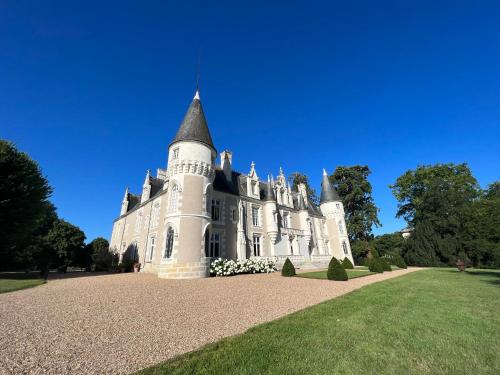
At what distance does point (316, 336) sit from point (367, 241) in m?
35.9

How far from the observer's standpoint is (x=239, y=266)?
1725cm

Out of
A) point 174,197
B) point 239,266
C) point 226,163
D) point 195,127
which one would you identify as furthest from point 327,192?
point 174,197

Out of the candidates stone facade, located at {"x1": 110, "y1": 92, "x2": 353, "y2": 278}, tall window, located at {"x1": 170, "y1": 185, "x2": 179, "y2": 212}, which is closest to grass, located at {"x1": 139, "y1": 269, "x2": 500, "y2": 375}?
stone facade, located at {"x1": 110, "y1": 92, "x2": 353, "y2": 278}

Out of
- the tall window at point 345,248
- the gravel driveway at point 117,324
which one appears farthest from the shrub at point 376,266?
the gravel driveway at point 117,324

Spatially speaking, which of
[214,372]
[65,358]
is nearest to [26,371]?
[65,358]

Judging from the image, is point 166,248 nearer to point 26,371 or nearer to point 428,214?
point 26,371

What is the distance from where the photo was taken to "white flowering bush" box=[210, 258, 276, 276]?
15973 millimetres

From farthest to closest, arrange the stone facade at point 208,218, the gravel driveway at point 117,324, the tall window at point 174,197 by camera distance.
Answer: the tall window at point 174,197, the stone facade at point 208,218, the gravel driveway at point 117,324

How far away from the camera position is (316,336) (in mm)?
4355

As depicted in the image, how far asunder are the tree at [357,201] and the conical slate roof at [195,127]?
26832 millimetres

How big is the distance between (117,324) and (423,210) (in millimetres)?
39276

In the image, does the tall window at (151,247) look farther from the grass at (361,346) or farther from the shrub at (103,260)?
the grass at (361,346)

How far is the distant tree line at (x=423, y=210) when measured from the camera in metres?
25.9

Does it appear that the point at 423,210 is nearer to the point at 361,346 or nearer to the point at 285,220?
the point at 285,220
